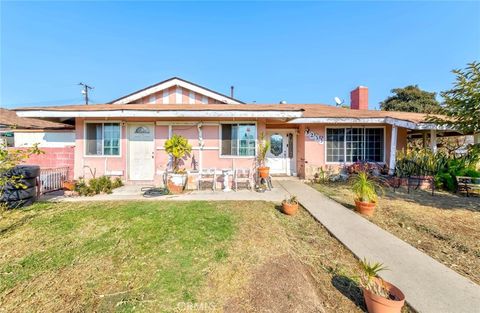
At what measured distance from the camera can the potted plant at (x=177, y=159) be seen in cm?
770

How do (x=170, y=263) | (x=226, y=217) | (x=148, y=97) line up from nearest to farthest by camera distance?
(x=170, y=263)
(x=226, y=217)
(x=148, y=97)

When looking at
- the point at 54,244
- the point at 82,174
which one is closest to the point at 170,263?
the point at 54,244

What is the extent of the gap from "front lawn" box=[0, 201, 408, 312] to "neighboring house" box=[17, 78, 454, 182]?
3.70 metres

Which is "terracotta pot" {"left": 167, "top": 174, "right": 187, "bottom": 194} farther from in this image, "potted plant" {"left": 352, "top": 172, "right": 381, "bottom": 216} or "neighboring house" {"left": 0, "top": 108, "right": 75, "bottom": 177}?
"potted plant" {"left": 352, "top": 172, "right": 381, "bottom": 216}

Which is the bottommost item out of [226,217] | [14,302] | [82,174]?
[14,302]

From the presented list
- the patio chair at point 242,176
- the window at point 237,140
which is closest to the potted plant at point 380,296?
the patio chair at point 242,176

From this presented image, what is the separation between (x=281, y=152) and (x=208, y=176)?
15.6 feet

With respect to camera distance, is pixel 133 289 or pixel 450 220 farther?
pixel 450 220

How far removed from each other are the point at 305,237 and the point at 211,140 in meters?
5.69

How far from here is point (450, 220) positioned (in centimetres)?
540

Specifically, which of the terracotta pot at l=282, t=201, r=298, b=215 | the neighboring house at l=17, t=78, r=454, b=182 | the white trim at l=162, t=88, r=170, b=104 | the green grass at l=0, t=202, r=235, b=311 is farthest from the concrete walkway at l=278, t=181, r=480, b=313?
the white trim at l=162, t=88, r=170, b=104

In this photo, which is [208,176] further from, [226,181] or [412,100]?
[412,100]

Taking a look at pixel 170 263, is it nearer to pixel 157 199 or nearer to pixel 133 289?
pixel 133 289

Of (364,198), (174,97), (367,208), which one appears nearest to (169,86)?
(174,97)
